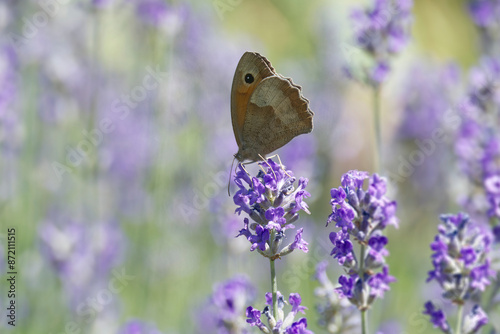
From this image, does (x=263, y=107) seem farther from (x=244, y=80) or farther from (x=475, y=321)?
(x=475, y=321)

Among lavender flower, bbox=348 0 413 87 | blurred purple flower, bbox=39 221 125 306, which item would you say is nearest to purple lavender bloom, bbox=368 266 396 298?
lavender flower, bbox=348 0 413 87

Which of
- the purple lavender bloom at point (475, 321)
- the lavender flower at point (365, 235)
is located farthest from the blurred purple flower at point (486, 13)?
the lavender flower at point (365, 235)

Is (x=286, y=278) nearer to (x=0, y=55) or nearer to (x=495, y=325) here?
(x=495, y=325)

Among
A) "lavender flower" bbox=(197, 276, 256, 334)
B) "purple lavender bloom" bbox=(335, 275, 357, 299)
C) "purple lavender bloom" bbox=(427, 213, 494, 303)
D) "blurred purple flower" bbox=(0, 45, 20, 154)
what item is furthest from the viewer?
"blurred purple flower" bbox=(0, 45, 20, 154)

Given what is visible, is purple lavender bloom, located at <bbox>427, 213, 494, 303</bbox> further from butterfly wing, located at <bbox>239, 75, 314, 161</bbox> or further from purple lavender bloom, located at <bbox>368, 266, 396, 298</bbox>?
butterfly wing, located at <bbox>239, 75, 314, 161</bbox>

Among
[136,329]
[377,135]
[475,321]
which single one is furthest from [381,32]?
[136,329]

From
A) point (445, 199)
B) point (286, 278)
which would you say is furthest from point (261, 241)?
point (445, 199)
